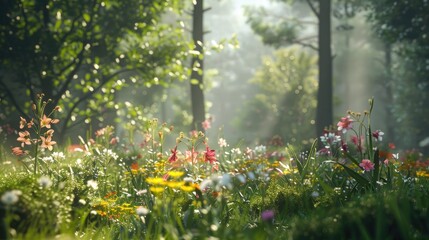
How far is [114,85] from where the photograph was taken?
10.9 metres

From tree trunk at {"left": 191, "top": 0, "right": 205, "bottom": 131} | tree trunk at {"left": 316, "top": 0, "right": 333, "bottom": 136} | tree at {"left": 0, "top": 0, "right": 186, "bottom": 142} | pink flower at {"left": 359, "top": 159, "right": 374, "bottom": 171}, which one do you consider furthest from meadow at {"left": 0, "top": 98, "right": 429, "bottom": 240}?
tree trunk at {"left": 316, "top": 0, "right": 333, "bottom": 136}

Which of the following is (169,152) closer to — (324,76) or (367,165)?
(367,165)

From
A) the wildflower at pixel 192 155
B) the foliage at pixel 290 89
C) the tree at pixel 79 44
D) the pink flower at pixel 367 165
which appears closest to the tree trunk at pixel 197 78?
the tree at pixel 79 44

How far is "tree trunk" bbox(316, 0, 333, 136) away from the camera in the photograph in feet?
51.6

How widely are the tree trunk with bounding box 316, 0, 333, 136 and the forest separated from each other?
0.16 feet

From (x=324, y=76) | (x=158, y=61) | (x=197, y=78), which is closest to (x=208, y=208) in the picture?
(x=158, y=61)

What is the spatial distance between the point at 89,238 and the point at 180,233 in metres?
0.81

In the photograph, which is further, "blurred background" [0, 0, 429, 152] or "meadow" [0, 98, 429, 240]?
"blurred background" [0, 0, 429, 152]

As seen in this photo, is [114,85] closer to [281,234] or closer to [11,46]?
[11,46]

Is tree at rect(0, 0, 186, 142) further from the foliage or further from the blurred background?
the foliage

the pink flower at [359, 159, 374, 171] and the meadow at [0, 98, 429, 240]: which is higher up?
the pink flower at [359, 159, 374, 171]

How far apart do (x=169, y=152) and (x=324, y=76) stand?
8.23 m

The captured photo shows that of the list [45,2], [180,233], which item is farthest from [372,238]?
[45,2]

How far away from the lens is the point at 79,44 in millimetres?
10555
